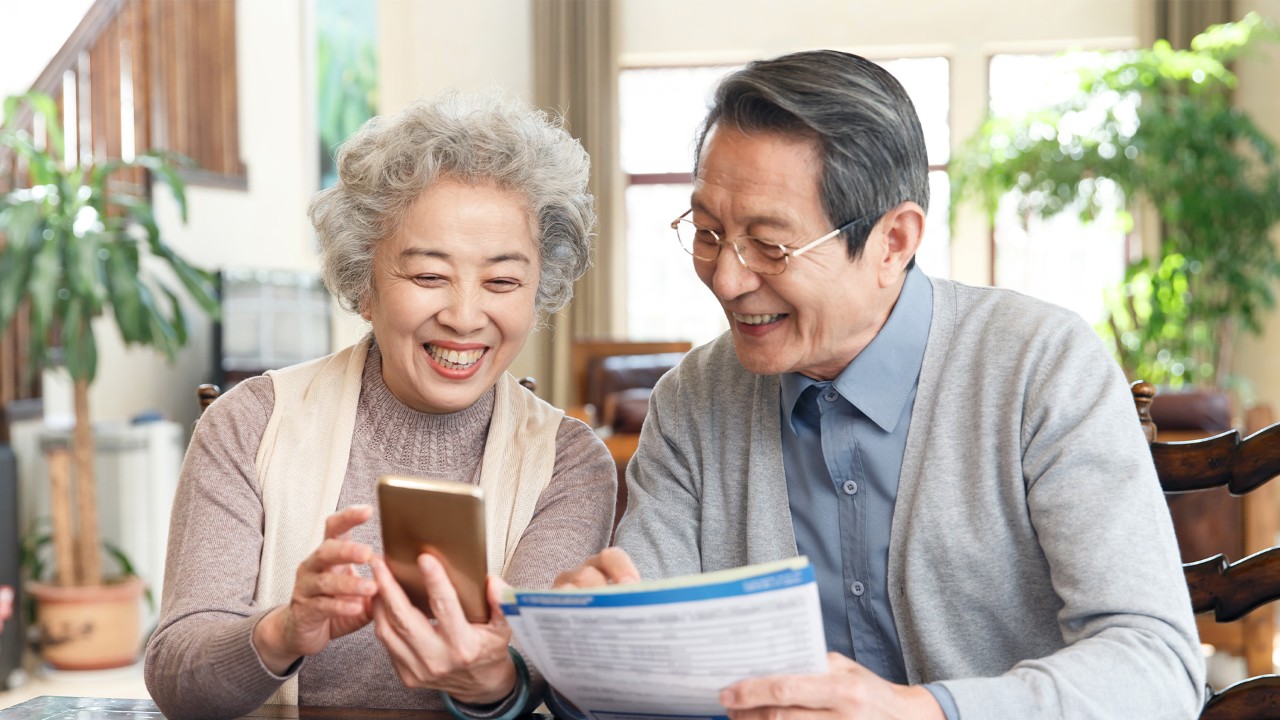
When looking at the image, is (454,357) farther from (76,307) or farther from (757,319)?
(76,307)

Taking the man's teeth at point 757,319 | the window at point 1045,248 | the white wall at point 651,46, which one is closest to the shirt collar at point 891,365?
A: the man's teeth at point 757,319

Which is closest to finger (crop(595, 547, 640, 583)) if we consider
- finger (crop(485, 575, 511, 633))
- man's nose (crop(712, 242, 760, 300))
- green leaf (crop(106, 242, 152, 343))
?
finger (crop(485, 575, 511, 633))

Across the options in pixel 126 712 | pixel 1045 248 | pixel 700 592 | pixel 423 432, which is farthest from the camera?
pixel 1045 248

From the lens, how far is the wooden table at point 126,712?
138 centimetres

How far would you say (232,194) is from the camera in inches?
254

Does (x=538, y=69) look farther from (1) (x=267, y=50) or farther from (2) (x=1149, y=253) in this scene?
(2) (x=1149, y=253)

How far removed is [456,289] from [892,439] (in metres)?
0.56

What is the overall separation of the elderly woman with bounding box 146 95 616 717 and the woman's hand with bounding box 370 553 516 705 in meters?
0.13

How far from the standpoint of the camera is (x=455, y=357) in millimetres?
1647

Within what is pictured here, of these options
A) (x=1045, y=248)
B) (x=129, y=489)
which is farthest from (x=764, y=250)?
(x=1045, y=248)

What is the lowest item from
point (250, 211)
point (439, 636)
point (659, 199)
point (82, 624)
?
point (82, 624)

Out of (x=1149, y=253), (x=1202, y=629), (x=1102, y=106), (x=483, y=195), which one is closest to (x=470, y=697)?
(x=483, y=195)

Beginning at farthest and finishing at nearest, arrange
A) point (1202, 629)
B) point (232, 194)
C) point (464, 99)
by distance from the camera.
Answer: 1. point (232, 194)
2. point (1202, 629)
3. point (464, 99)

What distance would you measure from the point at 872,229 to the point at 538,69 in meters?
7.60
